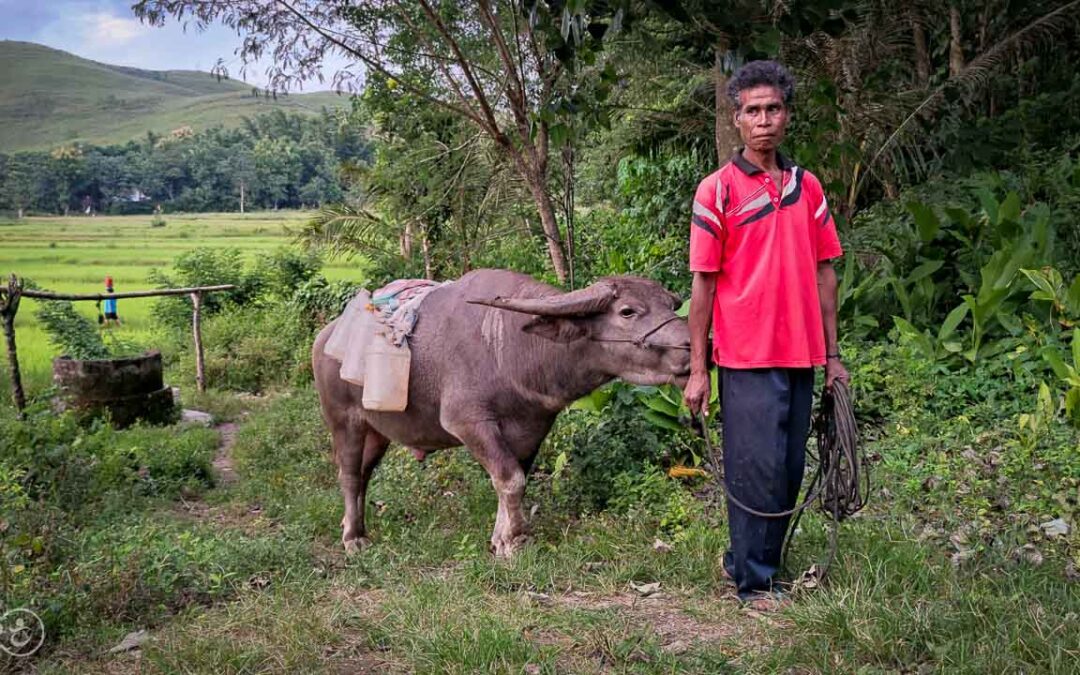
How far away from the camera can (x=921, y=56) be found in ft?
30.8

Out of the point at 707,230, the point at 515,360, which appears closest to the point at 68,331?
the point at 515,360

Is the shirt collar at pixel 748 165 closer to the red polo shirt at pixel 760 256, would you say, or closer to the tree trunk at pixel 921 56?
the red polo shirt at pixel 760 256

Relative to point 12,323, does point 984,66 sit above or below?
above

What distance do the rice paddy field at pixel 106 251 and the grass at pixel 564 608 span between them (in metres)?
5.25

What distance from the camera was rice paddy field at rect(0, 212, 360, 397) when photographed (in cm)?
898

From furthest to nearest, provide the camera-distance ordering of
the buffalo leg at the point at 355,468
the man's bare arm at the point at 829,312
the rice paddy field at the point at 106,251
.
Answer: the rice paddy field at the point at 106,251 → the buffalo leg at the point at 355,468 → the man's bare arm at the point at 829,312

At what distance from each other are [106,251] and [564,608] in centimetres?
964

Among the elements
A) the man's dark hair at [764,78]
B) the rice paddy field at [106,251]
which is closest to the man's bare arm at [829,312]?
the man's dark hair at [764,78]

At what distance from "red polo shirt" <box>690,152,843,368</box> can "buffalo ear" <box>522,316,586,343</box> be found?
81 centimetres

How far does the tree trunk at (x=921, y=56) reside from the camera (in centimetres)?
919

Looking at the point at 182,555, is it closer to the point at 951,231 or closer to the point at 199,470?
the point at 199,470

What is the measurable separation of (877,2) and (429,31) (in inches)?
156

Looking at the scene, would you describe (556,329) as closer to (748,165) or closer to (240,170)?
(748,165)

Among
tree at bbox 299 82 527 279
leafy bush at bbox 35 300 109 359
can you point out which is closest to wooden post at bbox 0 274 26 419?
leafy bush at bbox 35 300 109 359
